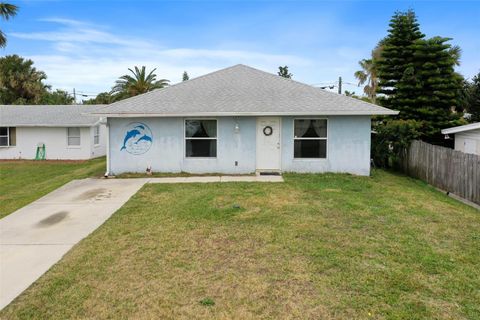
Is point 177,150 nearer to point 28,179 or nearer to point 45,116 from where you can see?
point 28,179

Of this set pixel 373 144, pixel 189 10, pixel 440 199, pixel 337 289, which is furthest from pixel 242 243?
pixel 189 10

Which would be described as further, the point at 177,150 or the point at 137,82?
the point at 137,82

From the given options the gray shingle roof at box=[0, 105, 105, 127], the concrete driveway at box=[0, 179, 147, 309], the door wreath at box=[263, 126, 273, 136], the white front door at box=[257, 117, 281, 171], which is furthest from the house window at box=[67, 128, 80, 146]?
the door wreath at box=[263, 126, 273, 136]

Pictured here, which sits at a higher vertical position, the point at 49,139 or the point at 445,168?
the point at 49,139

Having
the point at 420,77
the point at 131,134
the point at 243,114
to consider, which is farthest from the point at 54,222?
the point at 420,77

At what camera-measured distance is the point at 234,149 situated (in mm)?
12914

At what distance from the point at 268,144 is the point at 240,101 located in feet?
6.18

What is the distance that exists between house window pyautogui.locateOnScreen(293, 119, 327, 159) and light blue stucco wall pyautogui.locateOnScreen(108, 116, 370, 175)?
0.59ft

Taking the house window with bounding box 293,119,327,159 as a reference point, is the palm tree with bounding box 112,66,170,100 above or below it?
above

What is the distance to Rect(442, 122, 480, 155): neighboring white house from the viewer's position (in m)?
14.3

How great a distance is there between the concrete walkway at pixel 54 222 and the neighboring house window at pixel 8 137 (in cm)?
Answer: 1264

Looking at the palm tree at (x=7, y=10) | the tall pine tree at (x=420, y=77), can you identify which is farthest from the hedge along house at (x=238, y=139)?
the palm tree at (x=7, y=10)

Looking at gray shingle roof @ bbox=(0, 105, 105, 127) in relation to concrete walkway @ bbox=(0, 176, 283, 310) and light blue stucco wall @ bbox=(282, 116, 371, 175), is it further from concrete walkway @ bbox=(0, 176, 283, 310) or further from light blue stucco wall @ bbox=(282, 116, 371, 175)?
light blue stucco wall @ bbox=(282, 116, 371, 175)

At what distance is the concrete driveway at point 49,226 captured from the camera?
16.2 ft
